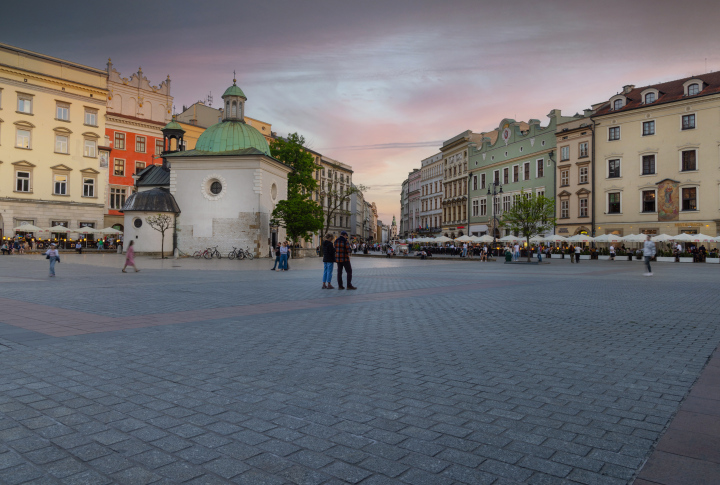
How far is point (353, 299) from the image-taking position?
12.2 m

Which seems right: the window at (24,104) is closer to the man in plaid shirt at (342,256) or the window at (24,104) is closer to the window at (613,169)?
the man in plaid shirt at (342,256)

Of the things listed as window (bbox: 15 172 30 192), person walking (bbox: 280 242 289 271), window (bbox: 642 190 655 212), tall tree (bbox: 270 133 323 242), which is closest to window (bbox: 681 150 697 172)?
window (bbox: 642 190 655 212)

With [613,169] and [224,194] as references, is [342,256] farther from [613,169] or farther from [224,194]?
[613,169]

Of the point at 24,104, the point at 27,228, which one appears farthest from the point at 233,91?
the point at 27,228

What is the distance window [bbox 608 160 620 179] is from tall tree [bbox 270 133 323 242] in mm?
31978

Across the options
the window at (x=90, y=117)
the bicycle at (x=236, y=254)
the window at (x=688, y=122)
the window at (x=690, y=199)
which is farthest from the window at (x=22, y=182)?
the window at (x=688, y=122)

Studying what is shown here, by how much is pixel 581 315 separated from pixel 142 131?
65.2 meters

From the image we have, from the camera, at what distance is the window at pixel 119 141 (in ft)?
202

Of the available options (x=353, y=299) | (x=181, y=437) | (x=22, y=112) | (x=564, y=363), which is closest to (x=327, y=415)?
(x=181, y=437)

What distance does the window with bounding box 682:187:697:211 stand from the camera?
46500mm

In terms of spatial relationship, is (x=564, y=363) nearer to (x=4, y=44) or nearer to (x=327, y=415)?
(x=327, y=415)

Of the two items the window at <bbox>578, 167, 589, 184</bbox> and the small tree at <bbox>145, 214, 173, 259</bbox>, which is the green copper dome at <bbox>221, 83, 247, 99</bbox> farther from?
the window at <bbox>578, 167, 589, 184</bbox>

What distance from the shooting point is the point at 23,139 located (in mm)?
48000

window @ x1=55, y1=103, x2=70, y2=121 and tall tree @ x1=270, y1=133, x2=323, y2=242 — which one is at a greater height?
window @ x1=55, y1=103, x2=70, y2=121
